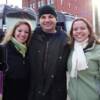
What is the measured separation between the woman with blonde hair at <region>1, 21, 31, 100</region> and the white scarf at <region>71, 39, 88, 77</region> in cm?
76

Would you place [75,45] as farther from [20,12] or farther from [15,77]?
[20,12]

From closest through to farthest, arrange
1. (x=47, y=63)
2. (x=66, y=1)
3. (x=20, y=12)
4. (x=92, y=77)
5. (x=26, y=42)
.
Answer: (x=92, y=77) < (x=47, y=63) < (x=26, y=42) < (x=20, y=12) < (x=66, y=1)

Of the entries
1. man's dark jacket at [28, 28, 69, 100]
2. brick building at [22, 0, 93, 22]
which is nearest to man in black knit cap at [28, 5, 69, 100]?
man's dark jacket at [28, 28, 69, 100]

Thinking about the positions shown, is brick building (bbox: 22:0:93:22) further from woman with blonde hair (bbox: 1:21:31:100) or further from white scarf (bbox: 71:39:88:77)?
white scarf (bbox: 71:39:88:77)

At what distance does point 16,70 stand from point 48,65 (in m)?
0.45

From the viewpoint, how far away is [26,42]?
5.44 m

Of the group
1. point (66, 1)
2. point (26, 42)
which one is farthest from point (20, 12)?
point (66, 1)

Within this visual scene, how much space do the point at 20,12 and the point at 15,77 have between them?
378cm

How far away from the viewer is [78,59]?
473 cm

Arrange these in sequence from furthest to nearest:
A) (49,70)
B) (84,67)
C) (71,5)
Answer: (71,5) → (49,70) → (84,67)

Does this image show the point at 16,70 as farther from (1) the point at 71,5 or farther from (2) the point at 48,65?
(1) the point at 71,5

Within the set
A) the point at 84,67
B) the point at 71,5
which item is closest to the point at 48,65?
the point at 84,67

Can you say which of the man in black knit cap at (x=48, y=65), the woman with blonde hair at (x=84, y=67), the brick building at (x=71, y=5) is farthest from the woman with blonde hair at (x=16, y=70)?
the brick building at (x=71, y=5)

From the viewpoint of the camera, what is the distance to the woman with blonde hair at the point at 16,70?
201 inches
